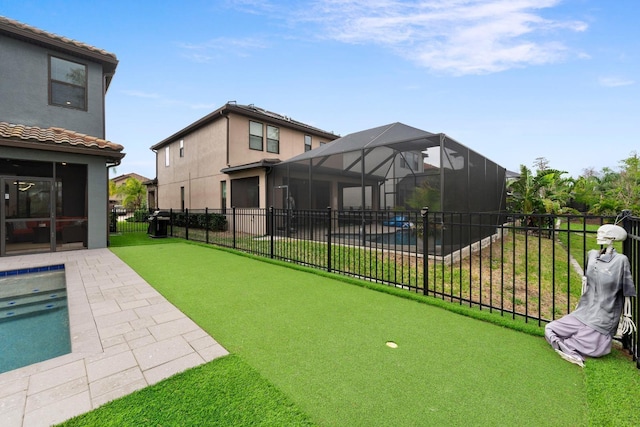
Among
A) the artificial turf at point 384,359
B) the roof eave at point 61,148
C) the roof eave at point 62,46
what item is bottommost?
the artificial turf at point 384,359

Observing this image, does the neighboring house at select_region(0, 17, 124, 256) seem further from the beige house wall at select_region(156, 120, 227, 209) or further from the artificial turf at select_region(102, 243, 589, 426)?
the artificial turf at select_region(102, 243, 589, 426)

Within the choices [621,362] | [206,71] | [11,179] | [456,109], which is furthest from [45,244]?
[456,109]

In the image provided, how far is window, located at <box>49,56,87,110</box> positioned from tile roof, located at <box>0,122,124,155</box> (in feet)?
3.34

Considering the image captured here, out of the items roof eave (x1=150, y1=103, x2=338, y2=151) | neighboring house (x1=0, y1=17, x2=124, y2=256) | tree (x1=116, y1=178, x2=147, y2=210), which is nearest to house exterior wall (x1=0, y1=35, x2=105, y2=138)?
neighboring house (x1=0, y1=17, x2=124, y2=256)

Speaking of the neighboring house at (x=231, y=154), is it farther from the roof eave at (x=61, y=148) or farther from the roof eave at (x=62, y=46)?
the roof eave at (x=61, y=148)

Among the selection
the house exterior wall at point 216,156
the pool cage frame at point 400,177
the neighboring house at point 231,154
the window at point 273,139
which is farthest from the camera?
the window at point 273,139

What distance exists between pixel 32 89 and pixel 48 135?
2.11 metres

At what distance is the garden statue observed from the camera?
7.54 ft

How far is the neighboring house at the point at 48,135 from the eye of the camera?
7.75 metres

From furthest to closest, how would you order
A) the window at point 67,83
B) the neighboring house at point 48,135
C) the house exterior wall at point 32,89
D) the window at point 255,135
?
the window at point 255,135 → the window at point 67,83 → the house exterior wall at point 32,89 → the neighboring house at point 48,135

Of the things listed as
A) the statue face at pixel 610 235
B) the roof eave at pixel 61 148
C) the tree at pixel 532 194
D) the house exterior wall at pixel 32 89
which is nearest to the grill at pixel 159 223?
the roof eave at pixel 61 148

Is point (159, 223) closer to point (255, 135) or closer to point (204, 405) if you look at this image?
point (255, 135)

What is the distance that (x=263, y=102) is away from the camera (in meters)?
18.8

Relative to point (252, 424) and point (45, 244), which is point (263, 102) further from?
point (252, 424)
